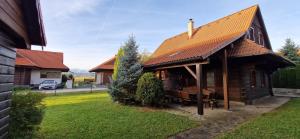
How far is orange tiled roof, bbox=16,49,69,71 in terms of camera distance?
2198 cm

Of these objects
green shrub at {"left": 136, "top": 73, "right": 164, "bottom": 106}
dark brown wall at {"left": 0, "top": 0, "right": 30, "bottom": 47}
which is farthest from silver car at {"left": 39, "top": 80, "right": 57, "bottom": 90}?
dark brown wall at {"left": 0, "top": 0, "right": 30, "bottom": 47}

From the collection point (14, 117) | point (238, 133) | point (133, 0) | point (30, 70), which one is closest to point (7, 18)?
point (14, 117)

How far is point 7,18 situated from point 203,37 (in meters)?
12.4

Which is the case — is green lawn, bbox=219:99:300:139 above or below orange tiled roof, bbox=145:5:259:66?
below

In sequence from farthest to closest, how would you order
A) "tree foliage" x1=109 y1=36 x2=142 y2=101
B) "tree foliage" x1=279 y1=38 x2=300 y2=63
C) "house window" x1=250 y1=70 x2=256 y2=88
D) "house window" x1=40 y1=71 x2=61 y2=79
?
1. "house window" x1=40 y1=71 x2=61 y2=79
2. "tree foliage" x1=279 y1=38 x2=300 y2=63
3. "house window" x1=250 y1=70 x2=256 y2=88
4. "tree foliage" x1=109 y1=36 x2=142 y2=101

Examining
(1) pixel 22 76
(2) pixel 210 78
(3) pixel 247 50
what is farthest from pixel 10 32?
(1) pixel 22 76

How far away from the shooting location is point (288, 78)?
17562mm

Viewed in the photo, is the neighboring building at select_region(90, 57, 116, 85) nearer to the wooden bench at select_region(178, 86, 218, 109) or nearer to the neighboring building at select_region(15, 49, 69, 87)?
the neighboring building at select_region(15, 49, 69, 87)

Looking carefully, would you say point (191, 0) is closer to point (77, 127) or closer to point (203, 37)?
point (203, 37)

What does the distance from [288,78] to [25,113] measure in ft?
71.1

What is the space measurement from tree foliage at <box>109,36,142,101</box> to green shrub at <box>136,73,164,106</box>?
1055mm

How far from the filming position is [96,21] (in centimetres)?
1301

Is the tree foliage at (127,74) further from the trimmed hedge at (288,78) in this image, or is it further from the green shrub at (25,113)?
the trimmed hedge at (288,78)

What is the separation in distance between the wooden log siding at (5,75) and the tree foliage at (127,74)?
638 centimetres
